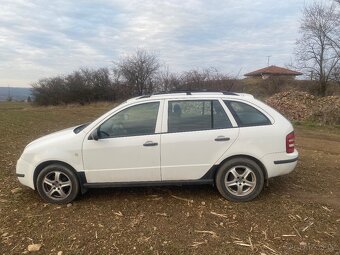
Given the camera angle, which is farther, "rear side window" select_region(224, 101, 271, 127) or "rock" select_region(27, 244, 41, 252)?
"rear side window" select_region(224, 101, 271, 127)

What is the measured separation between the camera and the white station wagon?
548 cm

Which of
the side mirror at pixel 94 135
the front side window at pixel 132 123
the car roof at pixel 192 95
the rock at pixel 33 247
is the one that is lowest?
the rock at pixel 33 247

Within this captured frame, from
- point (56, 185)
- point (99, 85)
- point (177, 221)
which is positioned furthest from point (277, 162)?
point (99, 85)

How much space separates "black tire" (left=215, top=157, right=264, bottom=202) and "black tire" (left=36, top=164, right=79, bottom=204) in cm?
215

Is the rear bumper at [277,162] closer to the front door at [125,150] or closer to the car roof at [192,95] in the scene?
the car roof at [192,95]

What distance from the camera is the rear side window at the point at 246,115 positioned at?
5.58 meters

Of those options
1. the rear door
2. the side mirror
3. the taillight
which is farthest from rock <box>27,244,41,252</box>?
the taillight

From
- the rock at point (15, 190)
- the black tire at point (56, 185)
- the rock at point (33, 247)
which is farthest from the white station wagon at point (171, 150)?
the rock at point (33, 247)

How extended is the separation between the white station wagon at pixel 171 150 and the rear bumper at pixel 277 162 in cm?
1

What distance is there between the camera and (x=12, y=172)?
25.2ft

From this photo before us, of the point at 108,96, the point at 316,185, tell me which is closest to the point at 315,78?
the point at 108,96

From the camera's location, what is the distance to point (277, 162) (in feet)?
18.2

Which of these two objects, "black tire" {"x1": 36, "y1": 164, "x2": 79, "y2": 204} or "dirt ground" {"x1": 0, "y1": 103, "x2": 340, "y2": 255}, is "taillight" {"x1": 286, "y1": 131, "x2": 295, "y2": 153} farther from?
"black tire" {"x1": 36, "y1": 164, "x2": 79, "y2": 204}

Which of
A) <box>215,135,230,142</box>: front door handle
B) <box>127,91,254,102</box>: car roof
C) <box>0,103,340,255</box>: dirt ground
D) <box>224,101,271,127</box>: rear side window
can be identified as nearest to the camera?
<box>0,103,340,255</box>: dirt ground
